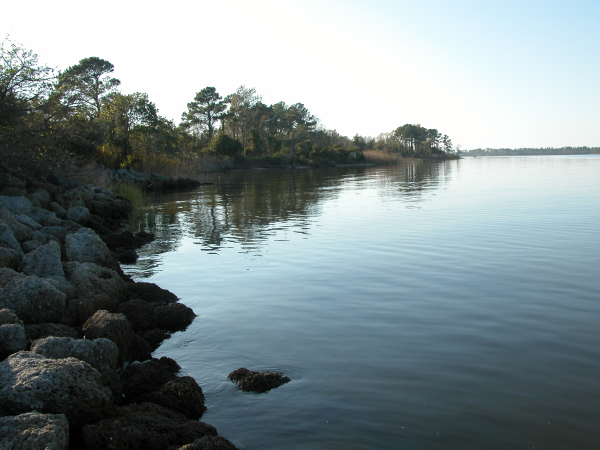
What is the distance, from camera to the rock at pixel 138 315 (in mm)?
8016

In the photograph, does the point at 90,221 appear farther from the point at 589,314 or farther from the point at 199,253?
the point at 589,314

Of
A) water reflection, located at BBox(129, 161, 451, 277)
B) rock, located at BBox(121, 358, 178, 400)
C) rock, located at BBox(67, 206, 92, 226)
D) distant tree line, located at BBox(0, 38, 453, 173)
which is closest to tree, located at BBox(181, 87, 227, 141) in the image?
distant tree line, located at BBox(0, 38, 453, 173)

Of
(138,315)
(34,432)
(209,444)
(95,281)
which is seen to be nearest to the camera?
(34,432)

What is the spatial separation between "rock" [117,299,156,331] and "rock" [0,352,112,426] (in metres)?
3.28

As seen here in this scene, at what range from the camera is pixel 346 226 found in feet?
60.0

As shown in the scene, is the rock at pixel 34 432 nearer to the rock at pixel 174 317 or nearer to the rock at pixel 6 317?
the rock at pixel 6 317

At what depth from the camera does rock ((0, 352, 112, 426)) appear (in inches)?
169

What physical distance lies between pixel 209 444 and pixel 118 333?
9.13 ft

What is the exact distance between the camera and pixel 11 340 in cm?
559

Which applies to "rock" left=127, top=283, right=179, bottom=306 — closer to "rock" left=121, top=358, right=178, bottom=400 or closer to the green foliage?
"rock" left=121, top=358, right=178, bottom=400

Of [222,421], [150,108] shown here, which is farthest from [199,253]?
[150,108]

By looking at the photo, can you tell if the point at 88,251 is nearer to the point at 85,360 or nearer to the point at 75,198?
the point at 85,360

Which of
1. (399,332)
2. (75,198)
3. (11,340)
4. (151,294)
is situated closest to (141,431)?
(11,340)

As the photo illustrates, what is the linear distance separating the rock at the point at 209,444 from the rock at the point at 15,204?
12.7 metres
